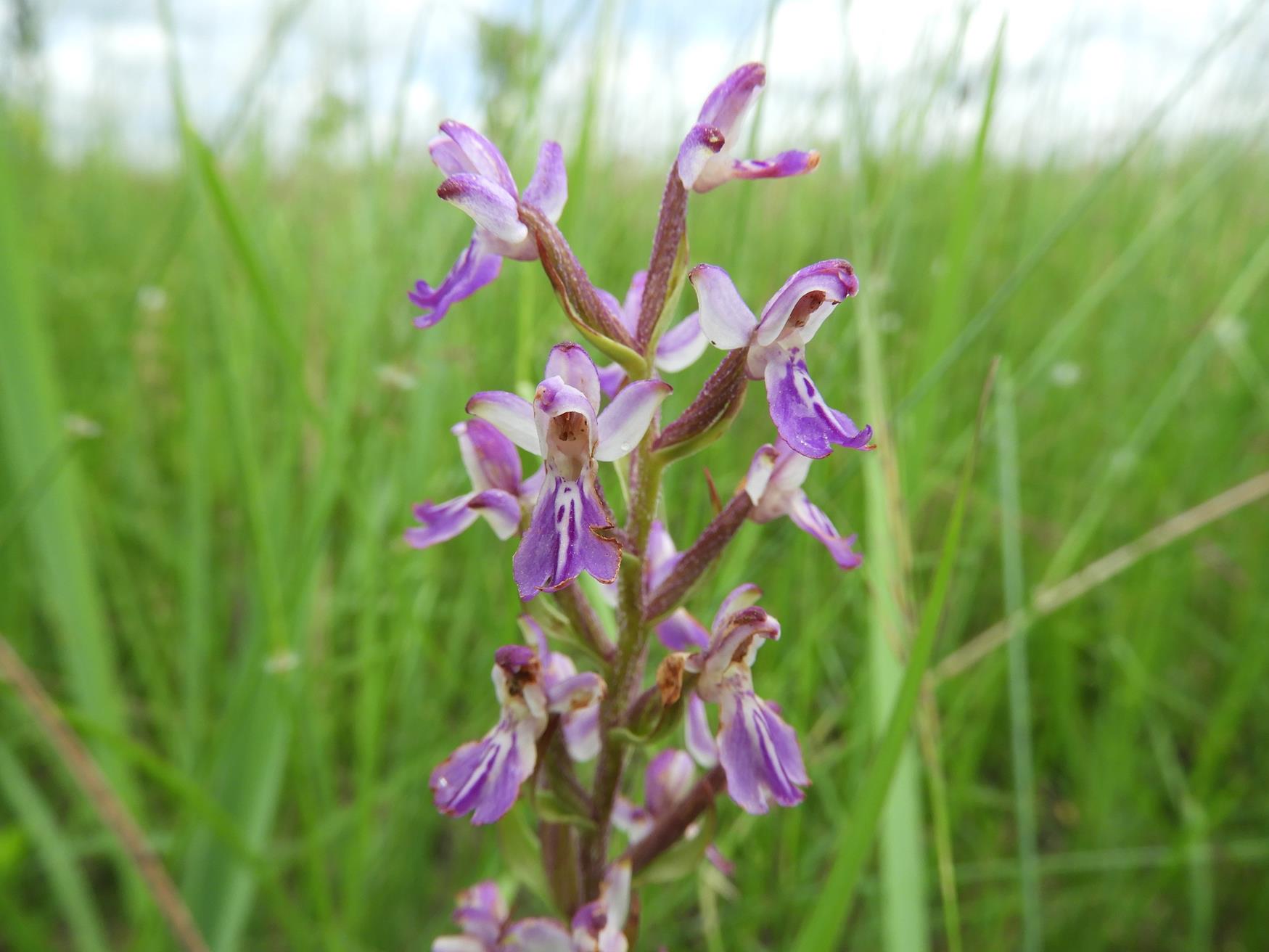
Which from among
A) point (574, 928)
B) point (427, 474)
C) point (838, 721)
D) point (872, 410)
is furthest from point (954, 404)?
point (574, 928)

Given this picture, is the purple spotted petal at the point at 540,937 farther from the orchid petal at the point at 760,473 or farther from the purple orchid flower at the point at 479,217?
the purple orchid flower at the point at 479,217

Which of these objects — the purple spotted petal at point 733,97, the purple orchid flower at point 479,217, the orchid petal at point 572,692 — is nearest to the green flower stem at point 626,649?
the orchid petal at point 572,692

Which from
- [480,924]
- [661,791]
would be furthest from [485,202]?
[480,924]

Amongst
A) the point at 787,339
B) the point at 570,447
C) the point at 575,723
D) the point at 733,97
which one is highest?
the point at 733,97

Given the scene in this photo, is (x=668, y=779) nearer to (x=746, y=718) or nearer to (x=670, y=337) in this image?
(x=746, y=718)

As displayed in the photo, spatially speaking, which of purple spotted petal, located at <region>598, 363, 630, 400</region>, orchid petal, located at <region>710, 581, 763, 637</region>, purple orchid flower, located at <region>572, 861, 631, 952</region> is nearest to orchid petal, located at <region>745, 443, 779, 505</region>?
orchid petal, located at <region>710, 581, 763, 637</region>
